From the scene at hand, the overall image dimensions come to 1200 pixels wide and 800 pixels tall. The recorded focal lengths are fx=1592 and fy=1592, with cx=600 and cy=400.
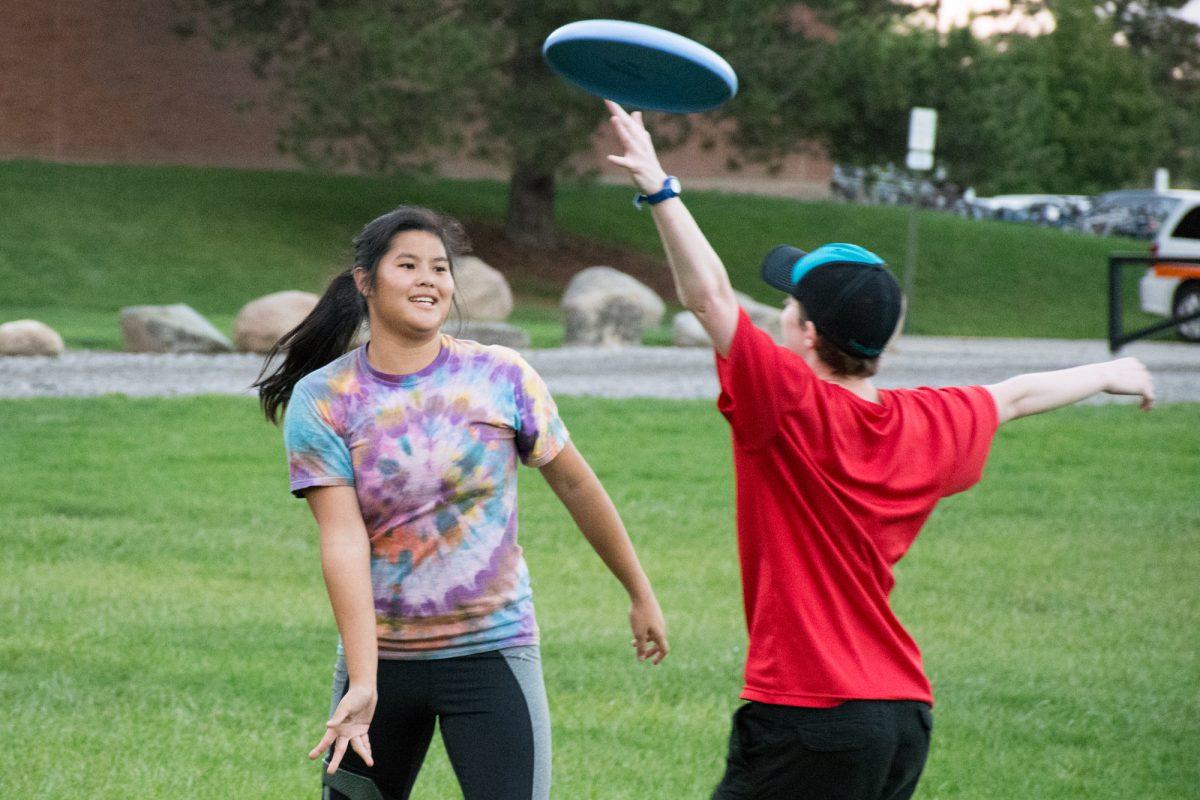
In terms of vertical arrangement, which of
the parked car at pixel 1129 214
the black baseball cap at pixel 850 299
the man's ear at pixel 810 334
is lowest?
the man's ear at pixel 810 334

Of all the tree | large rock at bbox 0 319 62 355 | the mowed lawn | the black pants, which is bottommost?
the mowed lawn

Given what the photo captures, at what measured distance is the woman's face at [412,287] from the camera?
3281 mm

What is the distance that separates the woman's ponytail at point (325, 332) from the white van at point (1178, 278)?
1991 cm

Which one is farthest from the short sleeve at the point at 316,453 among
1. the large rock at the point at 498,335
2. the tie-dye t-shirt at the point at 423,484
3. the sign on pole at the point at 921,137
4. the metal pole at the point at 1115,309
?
the sign on pole at the point at 921,137

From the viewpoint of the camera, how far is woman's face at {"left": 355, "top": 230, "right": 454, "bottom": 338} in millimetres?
3281

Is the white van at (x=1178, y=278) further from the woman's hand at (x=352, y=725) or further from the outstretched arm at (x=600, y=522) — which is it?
the woman's hand at (x=352, y=725)

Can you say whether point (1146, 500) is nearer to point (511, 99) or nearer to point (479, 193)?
point (511, 99)

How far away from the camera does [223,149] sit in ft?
119

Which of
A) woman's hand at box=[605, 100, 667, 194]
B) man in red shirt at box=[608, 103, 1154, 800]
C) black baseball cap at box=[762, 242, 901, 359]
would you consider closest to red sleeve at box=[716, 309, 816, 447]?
man in red shirt at box=[608, 103, 1154, 800]

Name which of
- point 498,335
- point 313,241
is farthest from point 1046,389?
point 313,241

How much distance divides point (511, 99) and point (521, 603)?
2490 centimetres

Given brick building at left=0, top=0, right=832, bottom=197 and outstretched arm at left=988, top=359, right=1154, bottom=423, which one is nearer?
outstretched arm at left=988, top=359, right=1154, bottom=423

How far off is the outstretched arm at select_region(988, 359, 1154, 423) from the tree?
74.5 feet

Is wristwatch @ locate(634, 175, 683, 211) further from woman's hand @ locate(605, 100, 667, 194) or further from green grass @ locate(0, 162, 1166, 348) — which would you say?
green grass @ locate(0, 162, 1166, 348)
